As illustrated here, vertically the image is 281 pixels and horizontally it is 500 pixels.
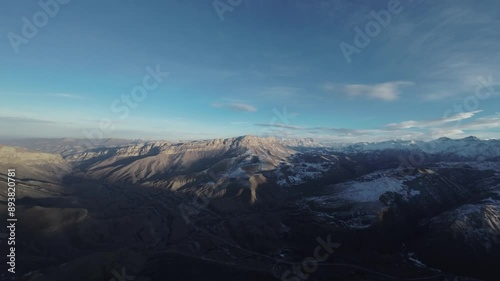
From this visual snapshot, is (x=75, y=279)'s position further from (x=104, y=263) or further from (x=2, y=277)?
(x=2, y=277)

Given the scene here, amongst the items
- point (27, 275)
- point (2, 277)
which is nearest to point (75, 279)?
point (27, 275)

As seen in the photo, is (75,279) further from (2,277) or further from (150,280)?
(2,277)

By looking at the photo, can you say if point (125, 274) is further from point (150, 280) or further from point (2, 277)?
point (2, 277)

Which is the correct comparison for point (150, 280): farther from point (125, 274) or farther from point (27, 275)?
point (27, 275)

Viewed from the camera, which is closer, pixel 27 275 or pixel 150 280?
pixel 27 275

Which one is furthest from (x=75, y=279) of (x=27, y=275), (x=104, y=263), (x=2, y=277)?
(x=2, y=277)

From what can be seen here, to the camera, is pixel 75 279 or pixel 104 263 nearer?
pixel 75 279
